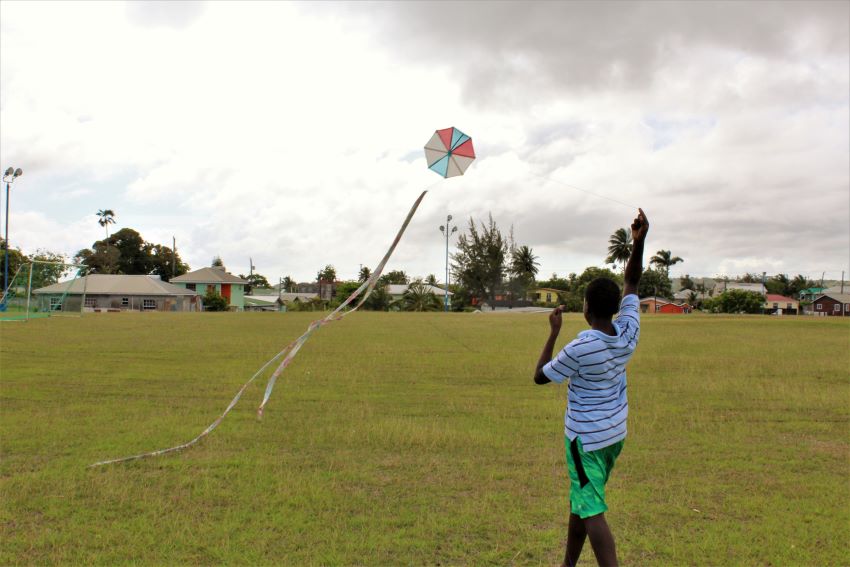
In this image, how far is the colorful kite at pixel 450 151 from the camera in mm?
5953

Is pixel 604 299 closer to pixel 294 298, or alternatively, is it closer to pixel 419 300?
pixel 419 300

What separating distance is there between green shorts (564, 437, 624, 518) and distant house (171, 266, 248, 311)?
261ft

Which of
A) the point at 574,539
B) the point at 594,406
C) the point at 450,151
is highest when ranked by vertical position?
the point at 450,151

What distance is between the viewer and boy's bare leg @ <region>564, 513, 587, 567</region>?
3824 millimetres

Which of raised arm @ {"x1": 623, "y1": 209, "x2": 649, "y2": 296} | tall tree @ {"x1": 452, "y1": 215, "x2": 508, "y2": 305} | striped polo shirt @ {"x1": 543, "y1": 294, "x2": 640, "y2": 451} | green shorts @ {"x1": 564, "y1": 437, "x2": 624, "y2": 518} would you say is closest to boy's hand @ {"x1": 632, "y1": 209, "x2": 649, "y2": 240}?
raised arm @ {"x1": 623, "y1": 209, "x2": 649, "y2": 296}

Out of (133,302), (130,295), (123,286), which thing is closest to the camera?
(133,302)

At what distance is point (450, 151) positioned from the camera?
5.96 meters

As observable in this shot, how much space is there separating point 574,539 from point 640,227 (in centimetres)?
196

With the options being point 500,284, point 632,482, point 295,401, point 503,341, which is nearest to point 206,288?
point 500,284

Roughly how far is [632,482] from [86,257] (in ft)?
304

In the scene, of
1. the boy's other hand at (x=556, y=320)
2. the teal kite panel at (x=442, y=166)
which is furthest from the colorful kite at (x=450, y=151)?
the boy's other hand at (x=556, y=320)

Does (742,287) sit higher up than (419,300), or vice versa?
(742,287)

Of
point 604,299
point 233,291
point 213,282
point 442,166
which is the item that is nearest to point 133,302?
point 213,282

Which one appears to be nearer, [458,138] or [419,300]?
[458,138]
